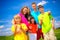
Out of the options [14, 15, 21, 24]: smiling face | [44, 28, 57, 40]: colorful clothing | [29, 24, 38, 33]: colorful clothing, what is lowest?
[44, 28, 57, 40]: colorful clothing

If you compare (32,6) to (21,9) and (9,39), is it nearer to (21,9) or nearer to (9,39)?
(21,9)

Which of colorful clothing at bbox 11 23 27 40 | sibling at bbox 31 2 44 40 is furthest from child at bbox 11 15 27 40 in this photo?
sibling at bbox 31 2 44 40

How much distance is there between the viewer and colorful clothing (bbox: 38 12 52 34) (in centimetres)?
142

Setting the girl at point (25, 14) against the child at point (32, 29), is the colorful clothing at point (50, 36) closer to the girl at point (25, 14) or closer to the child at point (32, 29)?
the child at point (32, 29)

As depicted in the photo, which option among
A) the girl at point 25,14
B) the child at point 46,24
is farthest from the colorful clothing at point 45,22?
the girl at point 25,14

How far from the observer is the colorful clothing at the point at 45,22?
1.42 meters

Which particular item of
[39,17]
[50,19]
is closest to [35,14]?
[39,17]

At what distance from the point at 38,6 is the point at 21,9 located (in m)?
0.16

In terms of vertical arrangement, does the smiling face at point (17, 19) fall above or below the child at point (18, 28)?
above

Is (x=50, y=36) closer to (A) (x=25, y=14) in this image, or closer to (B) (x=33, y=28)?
(B) (x=33, y=28)

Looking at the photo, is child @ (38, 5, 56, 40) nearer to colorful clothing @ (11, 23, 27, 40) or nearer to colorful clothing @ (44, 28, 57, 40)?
colorful clothing @ (44, 28, 57, 40)

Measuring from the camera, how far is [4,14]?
56.5 inches

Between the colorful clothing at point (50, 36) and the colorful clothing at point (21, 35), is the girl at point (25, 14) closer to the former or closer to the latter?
the colorful clothing at point (21, 35)

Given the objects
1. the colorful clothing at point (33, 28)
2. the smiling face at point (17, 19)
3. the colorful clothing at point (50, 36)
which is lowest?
the colorful clothing at point (50, 36)
